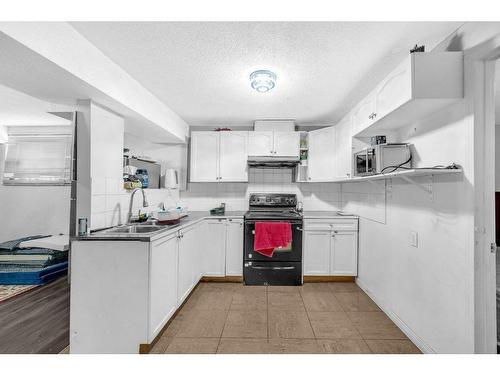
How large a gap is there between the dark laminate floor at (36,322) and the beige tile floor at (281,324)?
0.92m

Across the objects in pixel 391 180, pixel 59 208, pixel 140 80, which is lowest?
pixel 59 208

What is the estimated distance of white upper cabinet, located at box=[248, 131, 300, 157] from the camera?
3.44 meters

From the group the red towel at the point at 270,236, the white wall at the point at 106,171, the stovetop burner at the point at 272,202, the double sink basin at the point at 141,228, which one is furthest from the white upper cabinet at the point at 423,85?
the white wall at the point at 106,171

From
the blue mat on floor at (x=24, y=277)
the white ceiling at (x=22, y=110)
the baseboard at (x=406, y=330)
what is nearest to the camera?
the baseboard at (x=406, y=330)

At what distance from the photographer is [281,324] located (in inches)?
85.7

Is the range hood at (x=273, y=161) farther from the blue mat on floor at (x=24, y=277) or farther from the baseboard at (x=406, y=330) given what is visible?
the blue mat on floor at (x=24, y=277)

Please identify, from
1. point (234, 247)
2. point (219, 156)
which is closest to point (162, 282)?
point (234, 247)

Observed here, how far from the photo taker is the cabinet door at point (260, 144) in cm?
346

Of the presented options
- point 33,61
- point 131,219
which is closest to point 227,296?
point 131,219

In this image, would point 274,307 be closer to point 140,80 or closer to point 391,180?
point 391,180

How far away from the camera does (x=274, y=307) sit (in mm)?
2492

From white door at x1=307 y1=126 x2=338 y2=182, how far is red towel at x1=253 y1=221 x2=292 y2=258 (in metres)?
0.92

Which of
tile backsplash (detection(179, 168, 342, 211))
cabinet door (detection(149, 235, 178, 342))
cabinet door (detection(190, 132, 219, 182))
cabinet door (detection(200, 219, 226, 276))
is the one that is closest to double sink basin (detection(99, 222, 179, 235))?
cabinet door (detection(149, 235, 178, 342))

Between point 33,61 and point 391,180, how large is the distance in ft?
9.70
